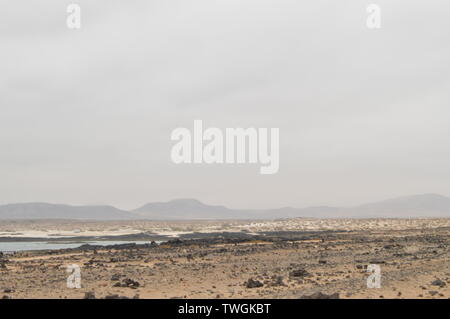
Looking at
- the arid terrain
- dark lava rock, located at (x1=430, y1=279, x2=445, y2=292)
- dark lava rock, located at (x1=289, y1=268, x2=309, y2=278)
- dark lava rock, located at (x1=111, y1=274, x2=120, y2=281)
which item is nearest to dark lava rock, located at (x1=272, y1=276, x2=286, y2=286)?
the arid terrain

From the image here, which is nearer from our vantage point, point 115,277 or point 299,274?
point 299,274

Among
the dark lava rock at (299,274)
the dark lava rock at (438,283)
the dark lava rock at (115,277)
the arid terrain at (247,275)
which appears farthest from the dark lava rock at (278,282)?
the dark lava rock at (115,277)

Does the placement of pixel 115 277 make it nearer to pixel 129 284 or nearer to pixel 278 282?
pixel 129 284

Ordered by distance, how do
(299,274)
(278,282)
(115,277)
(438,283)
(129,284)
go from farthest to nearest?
(115,277) → (299,274) → (129,284) → (278,282) → (438,283)

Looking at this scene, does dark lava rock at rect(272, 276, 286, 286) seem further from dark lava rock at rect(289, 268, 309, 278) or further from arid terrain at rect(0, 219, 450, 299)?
dark lava rock at rect(289, 268, 309, 278)

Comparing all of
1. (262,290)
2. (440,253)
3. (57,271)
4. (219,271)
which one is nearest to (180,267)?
(219,271)

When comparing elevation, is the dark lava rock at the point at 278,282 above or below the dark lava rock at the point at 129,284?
above

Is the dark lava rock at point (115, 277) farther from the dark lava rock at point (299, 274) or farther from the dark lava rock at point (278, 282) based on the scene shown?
the dark lava rock at point (299, 274)

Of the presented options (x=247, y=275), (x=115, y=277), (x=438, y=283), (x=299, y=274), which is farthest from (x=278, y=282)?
(x=115, y=277)

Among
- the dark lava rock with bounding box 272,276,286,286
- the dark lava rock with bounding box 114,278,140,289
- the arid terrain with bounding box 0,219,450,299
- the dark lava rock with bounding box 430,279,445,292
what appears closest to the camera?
the arid terrain with bounding box 0,219,450,299

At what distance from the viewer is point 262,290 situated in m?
20.3
